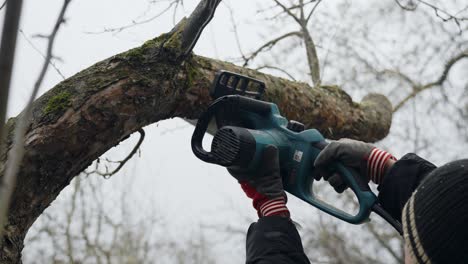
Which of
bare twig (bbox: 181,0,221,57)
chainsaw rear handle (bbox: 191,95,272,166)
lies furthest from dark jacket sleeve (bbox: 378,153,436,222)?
bare twig (bbox: 181,0,221,57)

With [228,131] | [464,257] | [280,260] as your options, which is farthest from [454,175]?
[228,131]

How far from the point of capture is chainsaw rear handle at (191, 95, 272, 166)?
6.63 feet

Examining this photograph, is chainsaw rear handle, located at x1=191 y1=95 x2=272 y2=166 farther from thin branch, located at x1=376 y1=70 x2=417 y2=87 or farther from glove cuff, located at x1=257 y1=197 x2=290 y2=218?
thin branch, located at x1=376 y1=70 x2=417 y2=87

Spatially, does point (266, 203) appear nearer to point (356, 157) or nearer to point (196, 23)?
point (356, 157)

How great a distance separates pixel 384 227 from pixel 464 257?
1059cm

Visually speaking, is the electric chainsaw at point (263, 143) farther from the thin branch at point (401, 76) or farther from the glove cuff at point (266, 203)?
the thin branch at point (401, 76)

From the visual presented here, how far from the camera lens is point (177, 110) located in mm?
2457

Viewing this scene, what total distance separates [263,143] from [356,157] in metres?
0.34

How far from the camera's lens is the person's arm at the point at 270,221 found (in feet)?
6.00

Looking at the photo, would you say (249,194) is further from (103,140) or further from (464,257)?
(464,257)

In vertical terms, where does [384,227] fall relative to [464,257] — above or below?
below

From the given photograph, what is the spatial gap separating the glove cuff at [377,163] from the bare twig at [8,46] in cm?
152

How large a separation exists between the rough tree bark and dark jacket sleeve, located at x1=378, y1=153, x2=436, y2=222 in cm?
90

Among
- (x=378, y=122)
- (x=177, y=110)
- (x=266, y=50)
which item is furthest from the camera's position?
(x=266, y=50)
